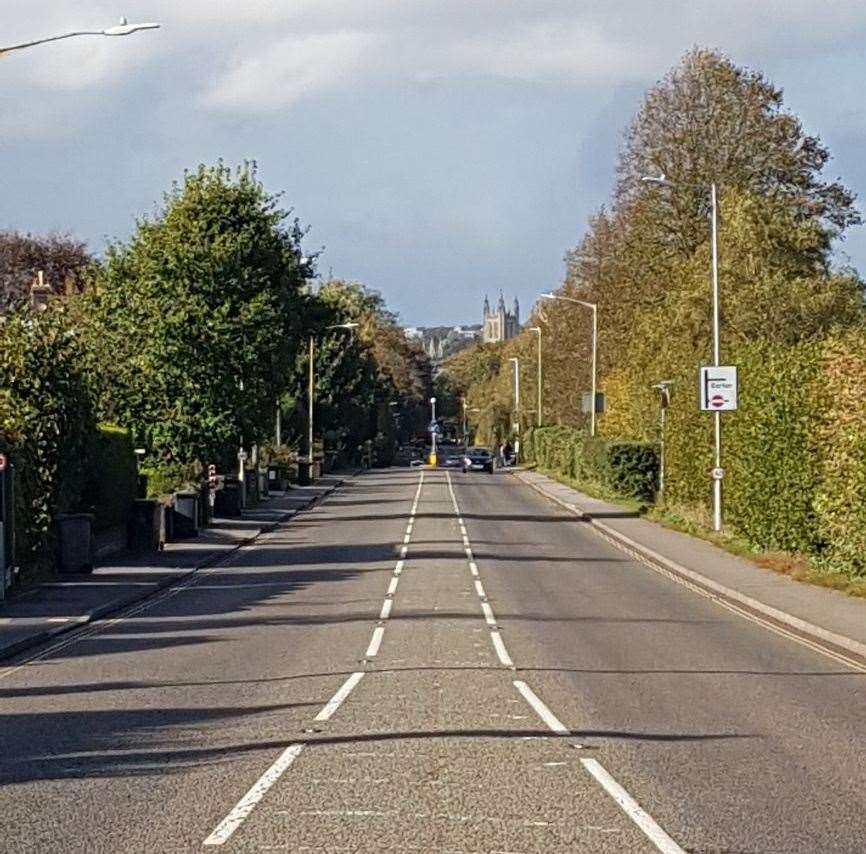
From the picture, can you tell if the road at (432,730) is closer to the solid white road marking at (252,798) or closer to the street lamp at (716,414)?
the solid white road marking at (252,798)

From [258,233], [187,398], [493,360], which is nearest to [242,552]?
[187,398]

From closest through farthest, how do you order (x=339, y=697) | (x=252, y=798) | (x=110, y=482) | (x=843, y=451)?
(x=252, y=798)
(x=339, y=697)
(x=843, y=451)
(x=110, y=482)

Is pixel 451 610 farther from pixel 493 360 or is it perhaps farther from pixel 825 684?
pixel 493 360

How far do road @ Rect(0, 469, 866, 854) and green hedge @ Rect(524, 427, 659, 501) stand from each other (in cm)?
3270

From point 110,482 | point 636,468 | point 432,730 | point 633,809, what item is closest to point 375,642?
point 432,730

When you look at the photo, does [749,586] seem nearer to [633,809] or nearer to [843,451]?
[843,451]

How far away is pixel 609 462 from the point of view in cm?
6125

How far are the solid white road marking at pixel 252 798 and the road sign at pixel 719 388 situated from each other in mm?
25582

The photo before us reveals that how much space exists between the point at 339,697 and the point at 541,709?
6.45 feet

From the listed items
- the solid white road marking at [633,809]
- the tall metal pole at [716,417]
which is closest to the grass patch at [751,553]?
the tall metal pole at [716,417]

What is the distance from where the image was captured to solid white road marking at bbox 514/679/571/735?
1270 centimetres

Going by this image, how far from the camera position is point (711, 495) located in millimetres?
42188

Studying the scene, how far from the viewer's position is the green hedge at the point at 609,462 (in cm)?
5936

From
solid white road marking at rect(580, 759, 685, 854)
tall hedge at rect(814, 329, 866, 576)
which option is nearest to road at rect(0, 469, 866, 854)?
solid white road marking at rect(580, 759, 685, 854)
